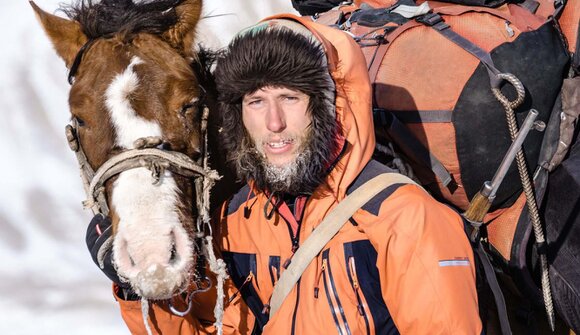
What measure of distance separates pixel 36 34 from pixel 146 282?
13.9ft

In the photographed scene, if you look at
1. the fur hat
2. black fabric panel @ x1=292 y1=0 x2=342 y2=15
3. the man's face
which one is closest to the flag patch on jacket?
the fur hat

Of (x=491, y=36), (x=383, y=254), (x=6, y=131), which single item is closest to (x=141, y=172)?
(x=383, y=254)

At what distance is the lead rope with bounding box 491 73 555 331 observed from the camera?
2.44 meters

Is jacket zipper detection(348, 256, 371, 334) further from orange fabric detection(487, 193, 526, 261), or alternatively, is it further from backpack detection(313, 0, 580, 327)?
orange fabric detection(487, 193, 526, 261)

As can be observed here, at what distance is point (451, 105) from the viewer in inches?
101

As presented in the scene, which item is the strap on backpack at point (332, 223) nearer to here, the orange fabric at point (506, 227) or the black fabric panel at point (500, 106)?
the black fabric panel at point (500, 106)

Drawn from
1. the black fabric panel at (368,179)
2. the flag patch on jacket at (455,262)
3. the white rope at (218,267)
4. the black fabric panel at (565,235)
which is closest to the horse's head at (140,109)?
the white rope at (218,267)

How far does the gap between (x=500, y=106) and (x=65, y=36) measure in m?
1.84

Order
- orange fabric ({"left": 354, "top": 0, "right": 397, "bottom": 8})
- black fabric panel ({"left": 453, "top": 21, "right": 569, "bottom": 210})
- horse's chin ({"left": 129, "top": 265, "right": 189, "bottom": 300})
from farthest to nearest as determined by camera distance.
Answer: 1. orange fabric ({"left": 354, "top": 0, "right": 397, "bottom": 8})
2. black fabric panel ({"left": 453, "top": 21, "right": 569, "bottom": 210})
3. horse's chin ({"left": 129, "top": 265, "right": 189, "bottom": 300})

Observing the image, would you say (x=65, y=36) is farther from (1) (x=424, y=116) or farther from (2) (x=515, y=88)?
(2) (x=515, y=88)

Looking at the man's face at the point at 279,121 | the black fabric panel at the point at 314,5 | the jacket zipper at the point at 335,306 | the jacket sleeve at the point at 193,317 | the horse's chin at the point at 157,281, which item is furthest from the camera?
the black fabric panel at the point at 314,5

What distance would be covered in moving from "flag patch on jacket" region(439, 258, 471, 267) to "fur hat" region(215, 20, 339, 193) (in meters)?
0.54

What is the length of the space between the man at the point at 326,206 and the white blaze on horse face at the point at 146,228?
15.9 inches

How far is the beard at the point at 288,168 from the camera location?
2.19 meters
